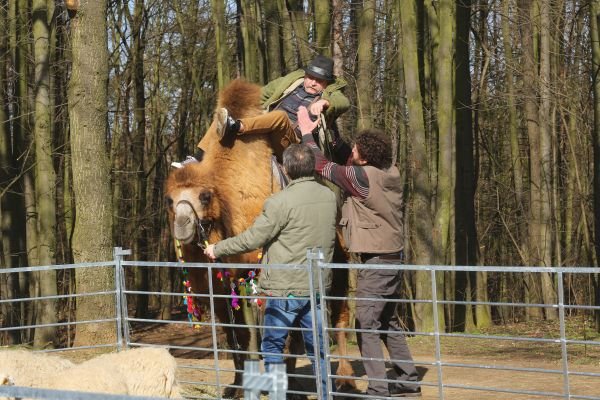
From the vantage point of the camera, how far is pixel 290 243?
684 centimetres

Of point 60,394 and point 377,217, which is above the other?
point 377,217

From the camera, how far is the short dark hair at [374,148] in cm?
734

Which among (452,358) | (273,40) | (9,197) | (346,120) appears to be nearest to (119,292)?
(452,358)

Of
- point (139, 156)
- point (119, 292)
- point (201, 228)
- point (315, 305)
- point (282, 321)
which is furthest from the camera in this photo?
point (139, 156)

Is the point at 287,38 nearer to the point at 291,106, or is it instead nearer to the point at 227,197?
the point at 291,106

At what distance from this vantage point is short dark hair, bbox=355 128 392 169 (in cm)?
734

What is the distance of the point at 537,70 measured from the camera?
59.3 ft

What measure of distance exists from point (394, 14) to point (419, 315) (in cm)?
844

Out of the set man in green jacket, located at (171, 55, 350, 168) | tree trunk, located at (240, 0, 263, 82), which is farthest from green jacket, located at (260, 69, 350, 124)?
tree trunk, located at (240, 0, 263, 82)

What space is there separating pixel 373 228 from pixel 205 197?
1507 mm

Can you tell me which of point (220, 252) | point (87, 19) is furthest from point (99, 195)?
point (220, 252)

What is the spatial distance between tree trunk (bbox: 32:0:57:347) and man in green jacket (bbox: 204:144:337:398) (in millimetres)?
9460

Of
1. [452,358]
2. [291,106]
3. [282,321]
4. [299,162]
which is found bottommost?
[452,358]

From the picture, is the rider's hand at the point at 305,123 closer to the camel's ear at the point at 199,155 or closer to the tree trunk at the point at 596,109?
the camel's ear at the point at 199,155
